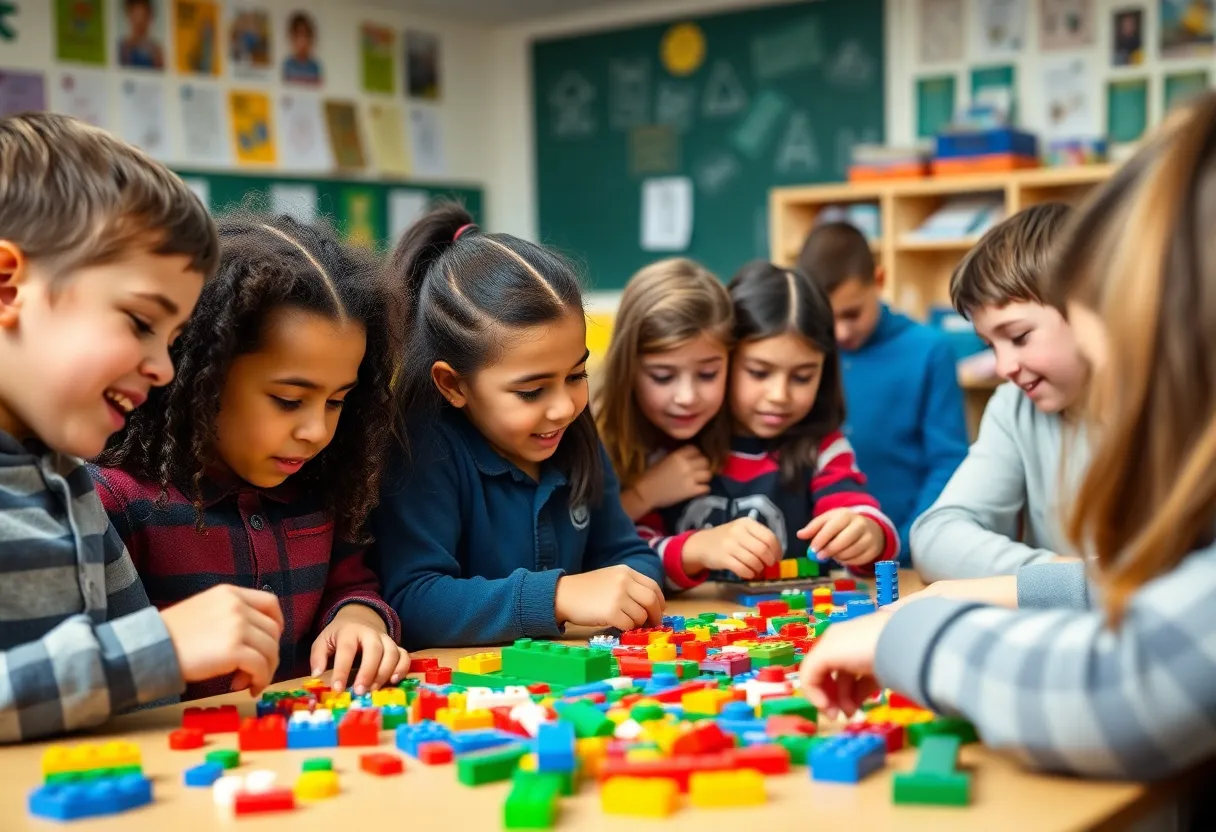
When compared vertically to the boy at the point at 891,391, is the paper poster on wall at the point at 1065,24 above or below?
above

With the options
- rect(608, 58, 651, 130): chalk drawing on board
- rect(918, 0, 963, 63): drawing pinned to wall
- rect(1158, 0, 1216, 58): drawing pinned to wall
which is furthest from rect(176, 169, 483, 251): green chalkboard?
rect(1158, 0, 1216, 58): drawing pinned to wall

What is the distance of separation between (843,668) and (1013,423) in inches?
40.2

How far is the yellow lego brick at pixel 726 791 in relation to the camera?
3.19ft

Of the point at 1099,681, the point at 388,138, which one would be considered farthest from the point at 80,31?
the point at 1099,681

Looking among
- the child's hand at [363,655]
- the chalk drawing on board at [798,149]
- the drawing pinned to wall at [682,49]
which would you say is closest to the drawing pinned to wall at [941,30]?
the chalk drawing on board at [798,149]

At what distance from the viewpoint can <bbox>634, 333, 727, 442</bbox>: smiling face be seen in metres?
2.30

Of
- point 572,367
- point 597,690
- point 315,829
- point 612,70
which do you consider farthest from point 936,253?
point 315,829

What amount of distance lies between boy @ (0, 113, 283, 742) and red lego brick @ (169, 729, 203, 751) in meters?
0.05

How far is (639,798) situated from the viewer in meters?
0.95

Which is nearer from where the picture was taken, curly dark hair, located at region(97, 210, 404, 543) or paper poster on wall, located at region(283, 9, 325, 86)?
curly dark hair, located at region(97, 210, 404, 543)

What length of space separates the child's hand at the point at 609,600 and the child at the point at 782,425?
20.1 inches

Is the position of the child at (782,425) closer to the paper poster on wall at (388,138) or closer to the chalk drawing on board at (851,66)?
the chalk drawing on board at (851,66)

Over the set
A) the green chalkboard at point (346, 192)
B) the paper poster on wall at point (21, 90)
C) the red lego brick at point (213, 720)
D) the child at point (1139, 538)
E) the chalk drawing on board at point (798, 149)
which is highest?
the paper poster on wall at point (21, 90)

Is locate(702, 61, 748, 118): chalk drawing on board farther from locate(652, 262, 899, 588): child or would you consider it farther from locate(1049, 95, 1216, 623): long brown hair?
locate(1049, 95, 1216, 623): long brown hair
